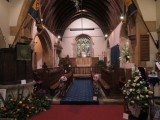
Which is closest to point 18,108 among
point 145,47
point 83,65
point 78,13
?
point 145,47

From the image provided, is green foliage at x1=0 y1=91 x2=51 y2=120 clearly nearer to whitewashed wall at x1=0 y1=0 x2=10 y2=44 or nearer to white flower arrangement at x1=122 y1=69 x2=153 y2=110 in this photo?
white flower arrangement at x1=122 y1=69 x2=153 y2=110

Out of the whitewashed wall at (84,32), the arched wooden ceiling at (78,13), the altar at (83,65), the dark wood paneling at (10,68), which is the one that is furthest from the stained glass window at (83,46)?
the dark wood paneling at (10,68)

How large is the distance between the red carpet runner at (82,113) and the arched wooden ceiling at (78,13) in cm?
600

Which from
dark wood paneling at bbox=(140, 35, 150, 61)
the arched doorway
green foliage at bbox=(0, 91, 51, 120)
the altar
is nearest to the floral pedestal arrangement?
green foliage at bbox=(0, 91, 51, 120)

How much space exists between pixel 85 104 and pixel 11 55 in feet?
9.68

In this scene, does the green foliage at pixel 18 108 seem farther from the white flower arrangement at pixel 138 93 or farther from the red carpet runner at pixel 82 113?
the white flower arrangement at pixel 138 93

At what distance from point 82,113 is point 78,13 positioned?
50.5 feet

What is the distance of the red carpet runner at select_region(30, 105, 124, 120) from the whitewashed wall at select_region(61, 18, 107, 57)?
14.9m

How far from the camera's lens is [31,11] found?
22.0 ft

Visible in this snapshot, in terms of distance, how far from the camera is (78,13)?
65.2 feet

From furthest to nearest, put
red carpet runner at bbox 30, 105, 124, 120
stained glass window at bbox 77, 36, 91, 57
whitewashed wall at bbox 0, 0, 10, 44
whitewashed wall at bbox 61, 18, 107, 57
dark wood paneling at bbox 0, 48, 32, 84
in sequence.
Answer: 1. stained glass window at bbox 77, 36, 91, 57
2. whitewashed wall at bbox 61, 18, 107, 57
3. whitewashed wall at bbox 0, 0, 10, 44
4. dark wood paneling at bbox 0, 48, 32, 84
5. red carpet runner at bbox 30, 105, 124, 120

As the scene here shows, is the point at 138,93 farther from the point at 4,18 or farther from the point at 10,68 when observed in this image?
the point at 4,18

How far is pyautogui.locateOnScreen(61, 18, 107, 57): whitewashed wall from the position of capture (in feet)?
69.7

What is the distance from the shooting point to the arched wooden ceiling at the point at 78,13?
12.6 meters
